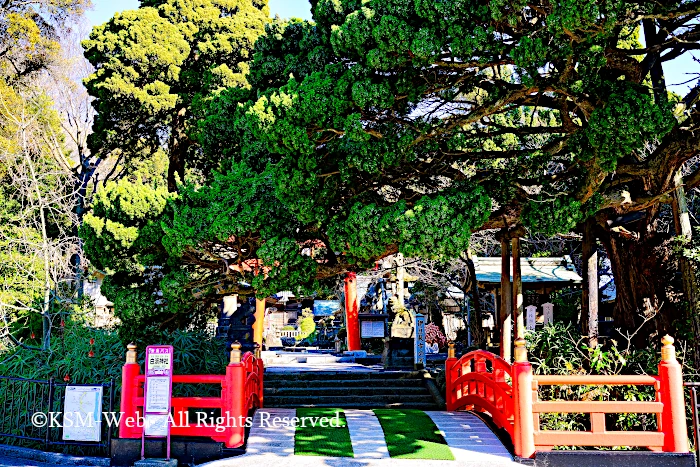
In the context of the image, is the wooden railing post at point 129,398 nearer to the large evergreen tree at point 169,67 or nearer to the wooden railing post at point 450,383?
the wooden railing post at point 450,383

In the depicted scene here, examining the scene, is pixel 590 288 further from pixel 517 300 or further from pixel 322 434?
pixel 322 434

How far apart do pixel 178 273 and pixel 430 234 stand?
415 cm

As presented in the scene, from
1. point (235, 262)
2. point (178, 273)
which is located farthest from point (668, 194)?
point (178, 273)

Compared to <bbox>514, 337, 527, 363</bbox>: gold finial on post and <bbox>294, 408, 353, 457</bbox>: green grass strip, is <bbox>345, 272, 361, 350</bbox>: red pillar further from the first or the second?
<bbox>514, 337, 527, 363</bbox>: gold finial on post

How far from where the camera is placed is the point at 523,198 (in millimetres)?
9352

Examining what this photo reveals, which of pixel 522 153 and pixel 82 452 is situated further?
pixel 522 153

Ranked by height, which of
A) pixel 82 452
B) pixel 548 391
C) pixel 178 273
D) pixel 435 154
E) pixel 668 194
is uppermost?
pixel 435 154

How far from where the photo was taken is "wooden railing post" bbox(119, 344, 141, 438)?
8805 mm

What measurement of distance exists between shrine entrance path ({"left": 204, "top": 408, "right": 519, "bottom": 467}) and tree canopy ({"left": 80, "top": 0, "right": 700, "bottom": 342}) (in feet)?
7.06

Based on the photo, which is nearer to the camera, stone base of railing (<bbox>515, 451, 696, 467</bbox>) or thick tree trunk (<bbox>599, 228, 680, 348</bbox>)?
stone base of railing (<bbox>515, 451, 696, 467</bbox>)

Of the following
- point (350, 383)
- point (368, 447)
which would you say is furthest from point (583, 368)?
point (350, 383)

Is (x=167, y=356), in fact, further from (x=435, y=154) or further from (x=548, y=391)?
(x=548, y=391)

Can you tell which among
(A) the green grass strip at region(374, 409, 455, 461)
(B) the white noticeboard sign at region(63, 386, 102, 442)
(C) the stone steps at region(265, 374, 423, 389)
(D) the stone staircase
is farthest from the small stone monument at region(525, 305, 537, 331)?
(B) the white noticeboard sign at region(63, 386, 102, 442)

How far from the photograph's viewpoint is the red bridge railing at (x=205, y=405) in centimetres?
859
